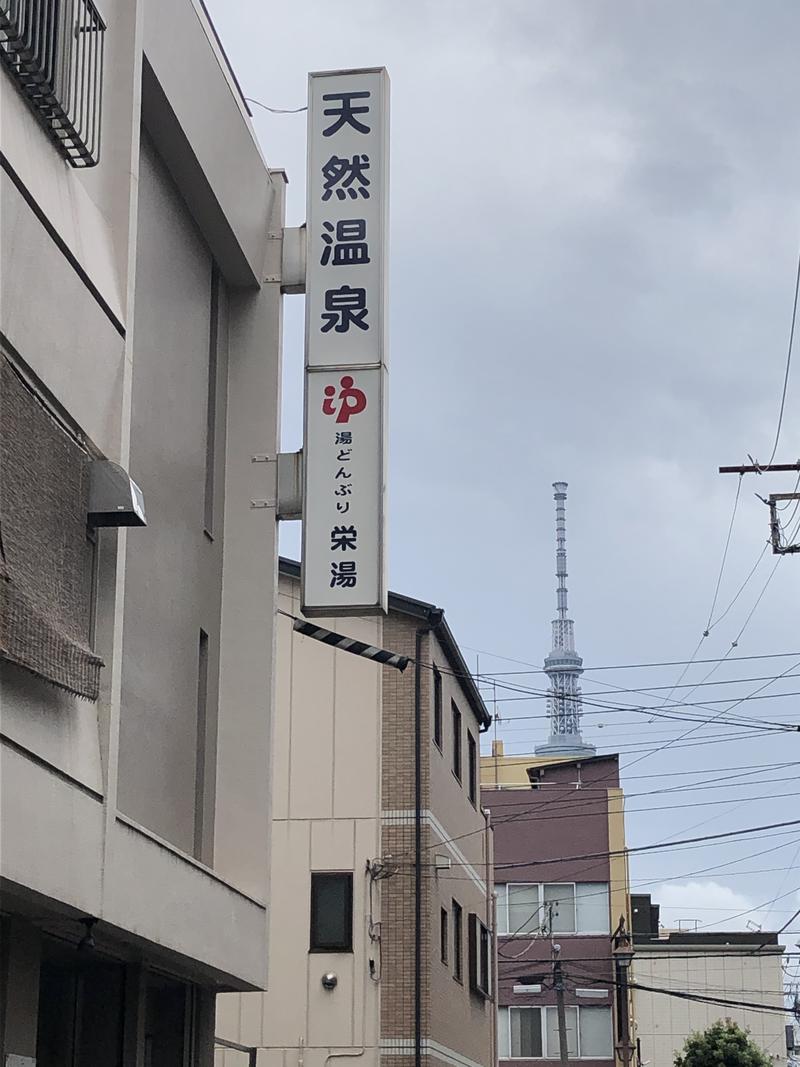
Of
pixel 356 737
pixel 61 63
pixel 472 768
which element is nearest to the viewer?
pixel 61 63

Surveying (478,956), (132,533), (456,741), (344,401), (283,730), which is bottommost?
(478,956)

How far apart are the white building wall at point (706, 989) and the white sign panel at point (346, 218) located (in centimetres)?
4655

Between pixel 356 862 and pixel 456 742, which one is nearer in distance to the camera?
pixel 356 862

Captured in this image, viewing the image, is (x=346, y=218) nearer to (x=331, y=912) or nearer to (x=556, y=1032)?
(x=331, y=912)

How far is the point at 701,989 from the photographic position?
188ft

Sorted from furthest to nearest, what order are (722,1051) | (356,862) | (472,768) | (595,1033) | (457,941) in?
1. (722,1051)
2. (595,1033)
3. (472,768)
4. (457,941)
5. (356,862)

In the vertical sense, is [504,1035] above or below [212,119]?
below

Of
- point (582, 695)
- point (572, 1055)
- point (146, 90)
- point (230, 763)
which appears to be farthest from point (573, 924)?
point (146, 90)

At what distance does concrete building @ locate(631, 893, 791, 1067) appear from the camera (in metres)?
57.3

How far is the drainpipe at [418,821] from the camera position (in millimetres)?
24031

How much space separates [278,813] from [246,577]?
11.1 meters

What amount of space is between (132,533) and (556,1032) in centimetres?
3675

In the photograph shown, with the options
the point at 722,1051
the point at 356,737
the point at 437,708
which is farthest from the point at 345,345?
the point at 722,1051

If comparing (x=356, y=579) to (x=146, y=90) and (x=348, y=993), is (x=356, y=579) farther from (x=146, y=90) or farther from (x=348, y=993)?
(x=348, y=993)
